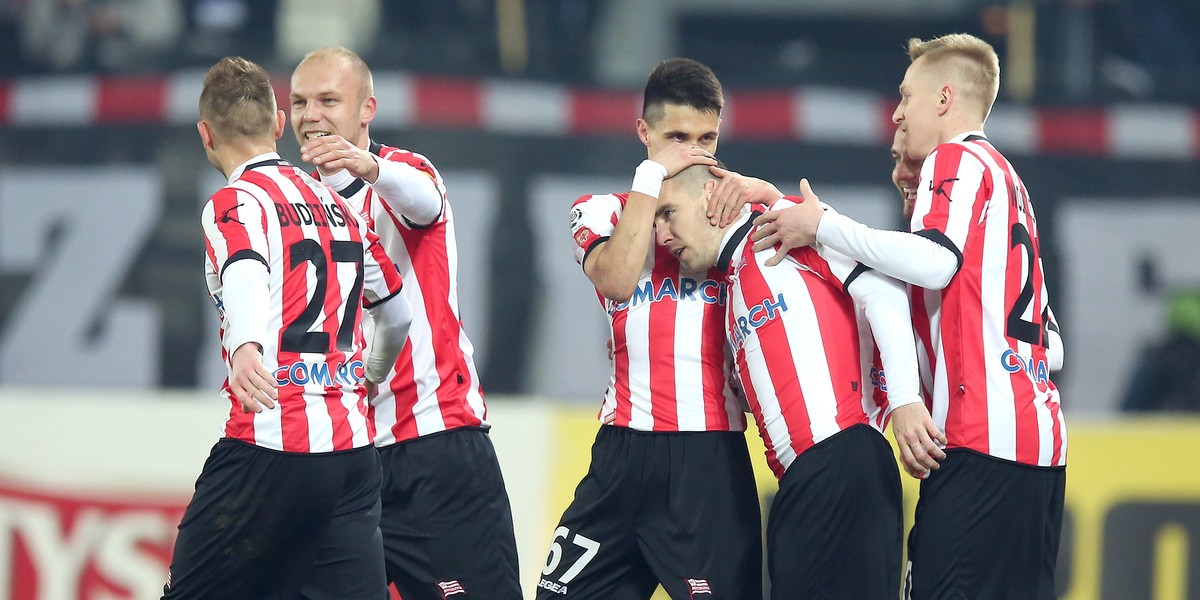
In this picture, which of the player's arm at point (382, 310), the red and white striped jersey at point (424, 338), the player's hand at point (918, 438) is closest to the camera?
the player's hand at point (918, 438)

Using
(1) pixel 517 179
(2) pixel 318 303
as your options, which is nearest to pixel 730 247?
(2) pixel 318 303

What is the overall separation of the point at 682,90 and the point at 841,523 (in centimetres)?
144

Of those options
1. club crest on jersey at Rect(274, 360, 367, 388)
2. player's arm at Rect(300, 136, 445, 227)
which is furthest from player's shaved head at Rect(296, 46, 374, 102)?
club crest on jersey at Rect(274, 360, 367, 388)

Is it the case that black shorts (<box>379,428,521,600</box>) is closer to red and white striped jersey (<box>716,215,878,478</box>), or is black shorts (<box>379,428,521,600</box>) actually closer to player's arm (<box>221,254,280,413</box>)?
player's arm (<box>221,254,280,413</box>)

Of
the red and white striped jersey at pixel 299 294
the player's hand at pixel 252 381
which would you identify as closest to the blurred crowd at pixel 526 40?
the red and white striped jersey at pixel 299 294

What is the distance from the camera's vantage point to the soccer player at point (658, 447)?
371cm

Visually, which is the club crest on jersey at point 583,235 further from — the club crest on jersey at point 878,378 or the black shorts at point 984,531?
the black shorts at point 984,531

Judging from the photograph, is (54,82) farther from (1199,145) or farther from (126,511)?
(1199,145)

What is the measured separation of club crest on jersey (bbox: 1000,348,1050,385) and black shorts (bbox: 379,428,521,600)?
1.62 m

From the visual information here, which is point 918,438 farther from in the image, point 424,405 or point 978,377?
point 424,405

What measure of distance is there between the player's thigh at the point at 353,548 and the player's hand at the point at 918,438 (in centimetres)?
148

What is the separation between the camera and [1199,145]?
26.8ft

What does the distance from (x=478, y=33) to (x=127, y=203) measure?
2.46m

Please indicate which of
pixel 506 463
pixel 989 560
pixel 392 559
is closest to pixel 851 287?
pixel 989 560
